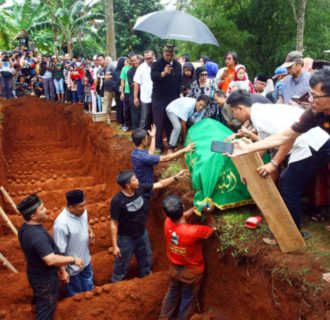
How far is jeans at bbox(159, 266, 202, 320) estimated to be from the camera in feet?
15.4

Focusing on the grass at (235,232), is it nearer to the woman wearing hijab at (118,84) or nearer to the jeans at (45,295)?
the jeans at (45,295)

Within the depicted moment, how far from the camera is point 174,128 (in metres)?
6.69

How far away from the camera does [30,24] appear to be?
77.4ft

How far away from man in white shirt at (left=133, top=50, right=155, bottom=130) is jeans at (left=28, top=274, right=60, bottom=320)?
4.23 metres

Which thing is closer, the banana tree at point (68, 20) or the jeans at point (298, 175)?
the jeans at point (298, 175)

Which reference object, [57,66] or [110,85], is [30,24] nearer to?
[57,66]

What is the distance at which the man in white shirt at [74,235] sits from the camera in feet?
16.2

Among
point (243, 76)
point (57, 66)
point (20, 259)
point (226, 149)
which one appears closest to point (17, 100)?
point (57, 66)

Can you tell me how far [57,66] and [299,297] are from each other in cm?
1397

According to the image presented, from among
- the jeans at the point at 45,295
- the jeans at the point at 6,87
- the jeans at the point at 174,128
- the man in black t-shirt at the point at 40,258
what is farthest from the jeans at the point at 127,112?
the jeans at the point at 6,87

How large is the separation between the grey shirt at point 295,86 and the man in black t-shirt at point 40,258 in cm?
394

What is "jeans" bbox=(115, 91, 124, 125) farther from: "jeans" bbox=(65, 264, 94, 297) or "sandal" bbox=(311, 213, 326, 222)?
"sandal" bbox=(311, 213, 326, 222)

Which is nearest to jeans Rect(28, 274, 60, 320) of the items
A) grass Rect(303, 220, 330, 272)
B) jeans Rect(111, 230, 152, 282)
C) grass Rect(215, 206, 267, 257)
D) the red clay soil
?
the red clay soil

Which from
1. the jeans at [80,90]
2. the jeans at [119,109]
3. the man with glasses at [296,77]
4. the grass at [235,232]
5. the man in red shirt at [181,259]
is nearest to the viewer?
the grass at [235,232]
